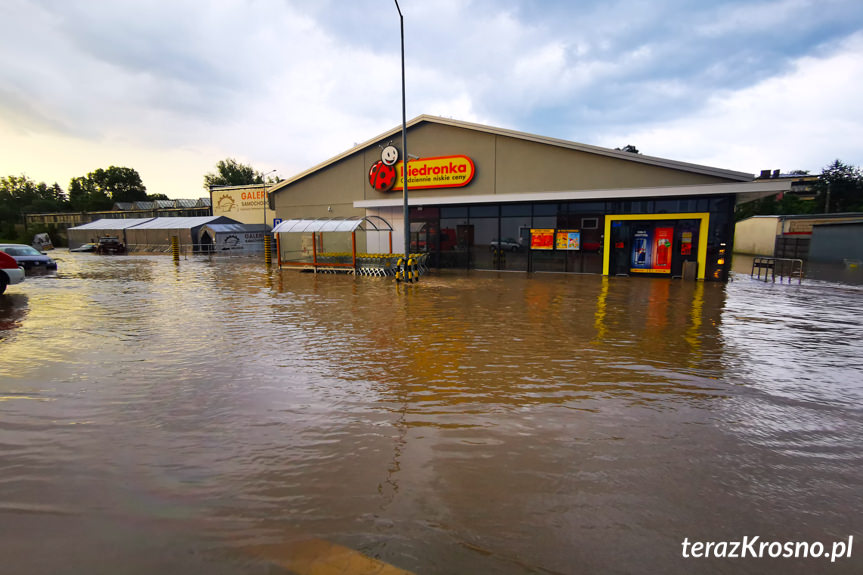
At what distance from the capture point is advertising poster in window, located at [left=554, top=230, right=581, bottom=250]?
21219mm

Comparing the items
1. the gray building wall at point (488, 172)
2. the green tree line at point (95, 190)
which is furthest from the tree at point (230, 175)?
the gray building wall at point (488, 172)

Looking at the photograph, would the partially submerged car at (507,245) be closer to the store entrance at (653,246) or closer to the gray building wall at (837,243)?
the store entrance at (653,246)

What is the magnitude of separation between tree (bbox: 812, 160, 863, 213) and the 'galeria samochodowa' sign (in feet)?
170

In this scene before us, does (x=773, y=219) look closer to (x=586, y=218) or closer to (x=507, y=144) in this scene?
(x=586, y=218)

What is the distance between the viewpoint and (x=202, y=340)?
328 inches

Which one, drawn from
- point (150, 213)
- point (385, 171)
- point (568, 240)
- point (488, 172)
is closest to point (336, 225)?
point (385, 171)

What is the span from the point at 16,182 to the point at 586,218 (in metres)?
147

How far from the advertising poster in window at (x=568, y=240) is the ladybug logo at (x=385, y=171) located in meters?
9.62

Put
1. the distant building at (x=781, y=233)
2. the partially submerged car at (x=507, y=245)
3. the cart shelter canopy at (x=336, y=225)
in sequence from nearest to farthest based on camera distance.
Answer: the partially submerged car at (x=507, y=245) < the cart shelter canopy at (x=336, y=225) < the distant building at (x=781, y=233)

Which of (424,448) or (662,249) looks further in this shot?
(662,249)

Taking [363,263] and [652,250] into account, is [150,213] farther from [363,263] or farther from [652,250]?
[652,250]

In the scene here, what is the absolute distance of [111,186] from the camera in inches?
3930

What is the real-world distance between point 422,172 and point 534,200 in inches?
257

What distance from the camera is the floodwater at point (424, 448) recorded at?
9.59ft
